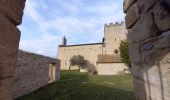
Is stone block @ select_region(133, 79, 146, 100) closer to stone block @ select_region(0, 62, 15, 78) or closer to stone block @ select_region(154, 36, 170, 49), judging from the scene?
stone block @ select_region(154, 36, 170, 49)

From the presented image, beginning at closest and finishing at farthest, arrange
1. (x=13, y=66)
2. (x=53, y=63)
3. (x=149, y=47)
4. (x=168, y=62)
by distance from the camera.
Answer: (x=168, y=62)
(x=149, y=47)
(x=13, y=66)
(x=53, y=63)

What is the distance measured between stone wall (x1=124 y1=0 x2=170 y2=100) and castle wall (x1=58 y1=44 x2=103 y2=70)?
37073 millimetres

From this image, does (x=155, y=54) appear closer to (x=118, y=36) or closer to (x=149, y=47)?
(x=149, y=47)

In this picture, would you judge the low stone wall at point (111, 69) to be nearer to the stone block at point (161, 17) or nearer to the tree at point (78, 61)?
the tree at point (78, 61)

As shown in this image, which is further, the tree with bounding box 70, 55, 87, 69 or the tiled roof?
the tree with bounding box 70, 55, 87, 69

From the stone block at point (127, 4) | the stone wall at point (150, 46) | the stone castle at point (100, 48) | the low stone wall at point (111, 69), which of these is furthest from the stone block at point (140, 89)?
the stone castle at point (100, 48)

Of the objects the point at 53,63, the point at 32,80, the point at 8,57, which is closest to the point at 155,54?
the point at 8,57

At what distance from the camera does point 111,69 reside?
2892 centimetres

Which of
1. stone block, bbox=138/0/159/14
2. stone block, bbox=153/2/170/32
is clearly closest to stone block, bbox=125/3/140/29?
stone block, bbox=138/0/159/14

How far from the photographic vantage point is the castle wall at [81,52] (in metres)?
40.1

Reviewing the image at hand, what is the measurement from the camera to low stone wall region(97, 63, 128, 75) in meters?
28.7

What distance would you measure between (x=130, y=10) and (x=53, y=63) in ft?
53.8

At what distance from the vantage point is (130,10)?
266 centimetres

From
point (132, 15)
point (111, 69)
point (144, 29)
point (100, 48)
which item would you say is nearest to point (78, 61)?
point (100, 48)
